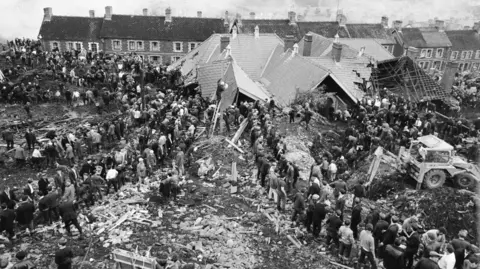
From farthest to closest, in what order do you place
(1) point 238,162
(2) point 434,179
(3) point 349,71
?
(3) point 349,71
(1) point 238,162
(2) point 434,179

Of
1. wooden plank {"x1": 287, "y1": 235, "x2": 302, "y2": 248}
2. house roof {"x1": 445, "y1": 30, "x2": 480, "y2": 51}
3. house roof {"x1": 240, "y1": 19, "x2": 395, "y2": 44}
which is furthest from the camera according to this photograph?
house roof {"x1": 445, "y1": 30, "x2": 480, "y2": 51}

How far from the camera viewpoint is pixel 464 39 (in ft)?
200

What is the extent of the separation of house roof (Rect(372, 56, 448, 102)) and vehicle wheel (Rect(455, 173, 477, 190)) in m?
15.8

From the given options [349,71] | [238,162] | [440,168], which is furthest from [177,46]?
[440,168]

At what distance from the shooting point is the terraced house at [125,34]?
52.6m

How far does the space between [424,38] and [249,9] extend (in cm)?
6621

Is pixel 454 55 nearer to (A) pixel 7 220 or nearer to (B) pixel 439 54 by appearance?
(B) pixel 439 54

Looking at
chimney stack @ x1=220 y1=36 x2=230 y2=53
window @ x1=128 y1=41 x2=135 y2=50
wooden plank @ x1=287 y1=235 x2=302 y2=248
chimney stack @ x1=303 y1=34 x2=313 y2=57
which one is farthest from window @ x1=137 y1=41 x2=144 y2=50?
wooden plank @ x1=287 y1=235 x2=302 y2=248

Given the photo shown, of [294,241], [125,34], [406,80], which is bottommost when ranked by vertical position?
[294,241]

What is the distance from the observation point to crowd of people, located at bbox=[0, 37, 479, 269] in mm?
12305

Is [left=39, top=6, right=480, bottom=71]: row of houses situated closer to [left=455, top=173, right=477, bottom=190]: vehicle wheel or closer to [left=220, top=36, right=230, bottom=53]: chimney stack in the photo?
[left=220, top=36, right=230, bottom=53]: chimney stack

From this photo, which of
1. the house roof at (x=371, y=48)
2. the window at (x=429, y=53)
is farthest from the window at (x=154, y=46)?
the window at (x=429, y=53)

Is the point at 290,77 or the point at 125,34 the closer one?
the point at 290,77

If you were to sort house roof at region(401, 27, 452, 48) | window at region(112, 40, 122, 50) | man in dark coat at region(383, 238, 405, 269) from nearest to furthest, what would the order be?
man in dark coat at region(383, 238, 405, 269)
window at region(112, 40, 122, 50)
house roof at region(401, 27, 452, 48)
